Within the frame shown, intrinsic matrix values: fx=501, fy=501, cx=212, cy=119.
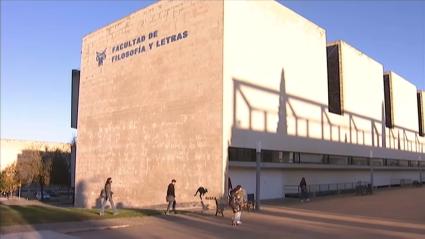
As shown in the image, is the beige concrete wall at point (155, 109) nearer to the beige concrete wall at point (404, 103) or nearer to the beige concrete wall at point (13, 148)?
the beige concrete wall at point (404, 103)

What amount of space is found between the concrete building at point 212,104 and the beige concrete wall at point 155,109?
0.09 m

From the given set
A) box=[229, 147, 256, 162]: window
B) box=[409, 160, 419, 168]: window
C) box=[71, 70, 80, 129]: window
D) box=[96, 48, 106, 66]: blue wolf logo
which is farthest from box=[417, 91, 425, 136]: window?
box=[96, 48, 106, 66]: blue wolf logo

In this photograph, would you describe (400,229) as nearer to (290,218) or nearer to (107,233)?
(290,218)

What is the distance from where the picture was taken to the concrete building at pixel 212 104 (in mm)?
31156

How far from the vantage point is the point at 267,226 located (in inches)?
692

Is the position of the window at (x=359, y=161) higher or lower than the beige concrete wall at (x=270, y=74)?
lower

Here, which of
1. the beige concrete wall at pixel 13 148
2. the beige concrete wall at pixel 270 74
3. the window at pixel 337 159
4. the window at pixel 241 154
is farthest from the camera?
the beige concrete wall at pixel 13 148

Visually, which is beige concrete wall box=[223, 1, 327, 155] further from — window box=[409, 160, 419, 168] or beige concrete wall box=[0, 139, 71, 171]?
beige concrete wall box=[0, 139, 71, 171]

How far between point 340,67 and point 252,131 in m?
18.1

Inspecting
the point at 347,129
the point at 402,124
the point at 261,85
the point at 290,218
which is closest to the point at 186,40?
the point at 261,85

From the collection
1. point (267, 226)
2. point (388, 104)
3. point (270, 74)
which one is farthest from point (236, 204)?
point (388, 104)

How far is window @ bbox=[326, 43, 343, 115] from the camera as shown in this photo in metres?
46.3

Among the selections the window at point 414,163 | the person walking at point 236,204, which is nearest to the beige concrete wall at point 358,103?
the window at point 414,163

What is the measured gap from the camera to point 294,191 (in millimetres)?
36844
